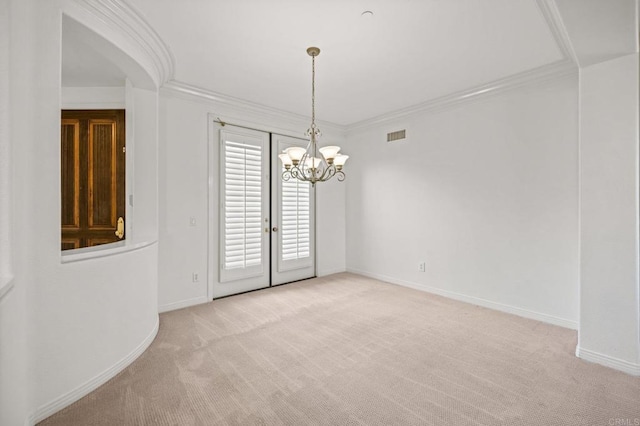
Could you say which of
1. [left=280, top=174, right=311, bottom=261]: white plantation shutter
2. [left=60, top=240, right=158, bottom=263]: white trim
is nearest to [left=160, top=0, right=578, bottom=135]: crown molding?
[left=280, top=174, right=311, bottom=261]: white plantation shutter

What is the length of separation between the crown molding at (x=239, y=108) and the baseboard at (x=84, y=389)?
2.83 m

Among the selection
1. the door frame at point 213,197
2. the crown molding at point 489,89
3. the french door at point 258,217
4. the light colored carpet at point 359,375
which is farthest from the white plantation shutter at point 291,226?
the crown molding at point 489,89

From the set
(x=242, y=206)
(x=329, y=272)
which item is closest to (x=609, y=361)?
(x=329, y=272)

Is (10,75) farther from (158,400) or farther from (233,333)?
(233,333)

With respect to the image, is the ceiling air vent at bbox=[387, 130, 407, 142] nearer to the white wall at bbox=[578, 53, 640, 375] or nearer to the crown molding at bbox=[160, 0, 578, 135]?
the crown molding at bbox=[160, 0, 578, 135]

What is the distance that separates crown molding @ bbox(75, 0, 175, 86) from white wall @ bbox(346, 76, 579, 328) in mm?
3422

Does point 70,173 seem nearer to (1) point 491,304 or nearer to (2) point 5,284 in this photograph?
(2) point 5,284

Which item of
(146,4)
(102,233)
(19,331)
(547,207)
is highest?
(146,4)

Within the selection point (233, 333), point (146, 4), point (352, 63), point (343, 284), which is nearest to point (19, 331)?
point (233, 333)

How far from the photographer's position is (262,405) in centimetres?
198

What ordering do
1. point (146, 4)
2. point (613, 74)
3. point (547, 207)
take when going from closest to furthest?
point (146, 4), point (613, 74), point (547, 207)

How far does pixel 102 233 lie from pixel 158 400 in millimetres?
2218

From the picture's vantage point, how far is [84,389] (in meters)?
2.07
